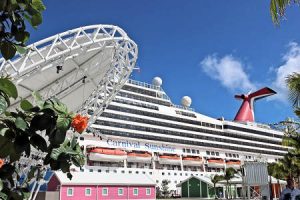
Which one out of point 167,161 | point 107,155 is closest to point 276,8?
point 107,155

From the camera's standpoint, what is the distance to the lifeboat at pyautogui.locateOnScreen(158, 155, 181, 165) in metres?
64.1

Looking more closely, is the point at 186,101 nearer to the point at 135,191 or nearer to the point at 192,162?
the point at 192,162

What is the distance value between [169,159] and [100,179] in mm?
31492

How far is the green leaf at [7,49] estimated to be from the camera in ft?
7.63

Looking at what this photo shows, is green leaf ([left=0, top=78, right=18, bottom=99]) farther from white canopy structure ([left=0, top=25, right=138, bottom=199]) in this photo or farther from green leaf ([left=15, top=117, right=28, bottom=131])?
white canopy structure ([left=0, top=25, right=138, bottom=199])

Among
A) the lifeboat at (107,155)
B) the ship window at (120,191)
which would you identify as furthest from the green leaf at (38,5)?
the lifeboat at (107,155)

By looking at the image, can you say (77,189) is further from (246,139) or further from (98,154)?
(246,139)

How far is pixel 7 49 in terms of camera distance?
234 cm

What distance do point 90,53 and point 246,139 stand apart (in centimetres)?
7028

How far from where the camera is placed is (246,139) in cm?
8506

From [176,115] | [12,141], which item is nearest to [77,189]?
[12,141]

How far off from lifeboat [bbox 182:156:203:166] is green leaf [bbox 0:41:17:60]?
2655 inches

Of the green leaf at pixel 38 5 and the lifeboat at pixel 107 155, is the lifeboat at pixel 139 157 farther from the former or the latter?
the green leaf at pixel 38 5

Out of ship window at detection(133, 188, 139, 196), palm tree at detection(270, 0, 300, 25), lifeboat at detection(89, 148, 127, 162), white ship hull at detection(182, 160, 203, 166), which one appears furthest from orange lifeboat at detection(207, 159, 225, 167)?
palm tree at detection(270, 0, 300, 25)
